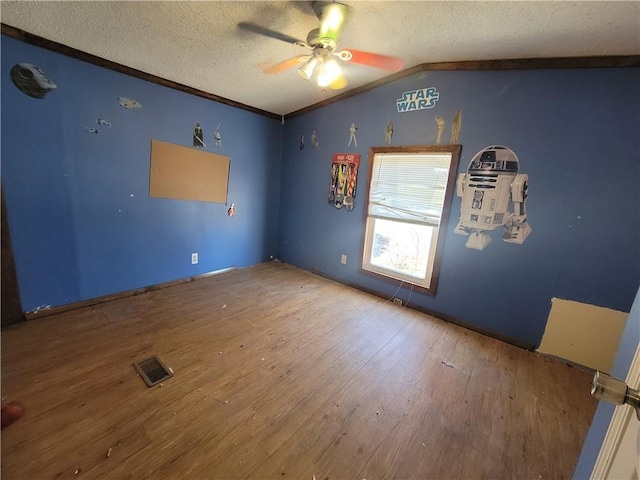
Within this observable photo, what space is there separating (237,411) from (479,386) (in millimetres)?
1585

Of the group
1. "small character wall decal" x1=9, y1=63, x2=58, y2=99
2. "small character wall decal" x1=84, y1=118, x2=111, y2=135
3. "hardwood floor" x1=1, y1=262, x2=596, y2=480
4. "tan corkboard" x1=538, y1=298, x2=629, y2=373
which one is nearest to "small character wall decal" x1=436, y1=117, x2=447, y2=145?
"tan corkboard" x1=538, y1=298, x2=629, y2=373

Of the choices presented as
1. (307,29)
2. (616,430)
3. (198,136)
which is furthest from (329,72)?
(616,430)

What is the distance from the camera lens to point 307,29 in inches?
72.0

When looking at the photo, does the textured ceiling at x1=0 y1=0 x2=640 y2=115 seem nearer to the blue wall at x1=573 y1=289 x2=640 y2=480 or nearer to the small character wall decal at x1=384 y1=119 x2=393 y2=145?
the small character wall decal at x1=384 y1=119 x2=393 y2=145

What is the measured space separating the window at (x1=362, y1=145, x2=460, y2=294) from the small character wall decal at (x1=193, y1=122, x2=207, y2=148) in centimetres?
197

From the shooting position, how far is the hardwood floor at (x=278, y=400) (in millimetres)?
1181

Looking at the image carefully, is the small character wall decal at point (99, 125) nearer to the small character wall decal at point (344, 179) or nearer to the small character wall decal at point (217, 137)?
the small character wall decal at point (217, 137)

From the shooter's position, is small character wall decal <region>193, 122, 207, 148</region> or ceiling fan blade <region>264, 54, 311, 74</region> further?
small character wall decal <region>193, 122, 207, 148</region>

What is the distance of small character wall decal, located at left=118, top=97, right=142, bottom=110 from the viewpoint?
2324 millimetres

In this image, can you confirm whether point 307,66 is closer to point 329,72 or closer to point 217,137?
point 329,72

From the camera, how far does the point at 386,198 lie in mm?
2900

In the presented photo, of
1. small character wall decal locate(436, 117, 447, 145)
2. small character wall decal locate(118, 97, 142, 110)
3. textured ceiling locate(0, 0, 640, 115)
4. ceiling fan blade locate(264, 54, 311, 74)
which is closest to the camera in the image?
textured ceiling locate(0, 0, 640, 115)

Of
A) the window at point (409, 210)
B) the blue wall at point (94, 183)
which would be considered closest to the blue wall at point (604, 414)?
the window at point (409, 210)

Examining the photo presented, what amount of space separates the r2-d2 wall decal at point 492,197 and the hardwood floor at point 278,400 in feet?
3.19
